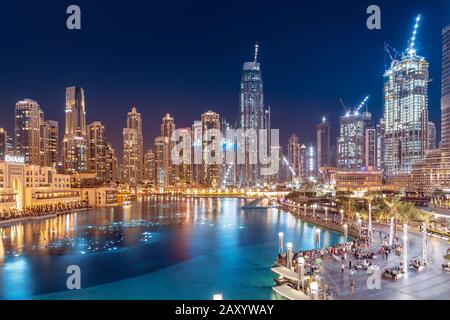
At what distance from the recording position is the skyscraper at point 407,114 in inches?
4793

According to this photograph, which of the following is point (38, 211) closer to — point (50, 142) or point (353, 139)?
point (50, 142)

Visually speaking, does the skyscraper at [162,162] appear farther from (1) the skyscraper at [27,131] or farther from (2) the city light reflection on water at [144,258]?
(2) the city light reflection on water at [144,258]

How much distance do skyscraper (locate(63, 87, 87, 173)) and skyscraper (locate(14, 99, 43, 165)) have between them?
1042cm

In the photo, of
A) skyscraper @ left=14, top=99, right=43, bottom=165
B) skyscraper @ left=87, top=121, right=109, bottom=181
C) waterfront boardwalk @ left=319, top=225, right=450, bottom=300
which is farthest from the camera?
skyscraper @ left=87, top=121, right=109, bottom=181

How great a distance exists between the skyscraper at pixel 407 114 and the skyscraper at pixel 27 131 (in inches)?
4700

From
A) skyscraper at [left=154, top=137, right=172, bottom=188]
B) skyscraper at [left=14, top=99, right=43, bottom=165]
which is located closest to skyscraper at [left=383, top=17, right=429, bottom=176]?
skyscraper at [left=154, top=137, right=172, bottom=188]

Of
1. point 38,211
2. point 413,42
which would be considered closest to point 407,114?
point 413,42

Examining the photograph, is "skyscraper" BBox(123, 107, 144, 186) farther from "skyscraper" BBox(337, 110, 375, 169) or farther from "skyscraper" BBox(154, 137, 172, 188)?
"skyscraper" BBox(337, 110, 375, 169)

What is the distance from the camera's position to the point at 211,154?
171m

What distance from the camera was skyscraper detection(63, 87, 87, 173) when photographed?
136375 mm

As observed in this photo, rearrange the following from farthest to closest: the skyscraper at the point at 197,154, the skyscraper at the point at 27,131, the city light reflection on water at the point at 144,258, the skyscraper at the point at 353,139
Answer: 1. the skyscraper at the point at 353,139
2. the skyscraper at the point at 197,154
3. the skyscraper at the point at 27,131
4. the city light reflection on water at the point at 144,258

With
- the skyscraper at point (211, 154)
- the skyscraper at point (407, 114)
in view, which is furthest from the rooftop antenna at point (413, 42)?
the skyscraper at point (211, 154)

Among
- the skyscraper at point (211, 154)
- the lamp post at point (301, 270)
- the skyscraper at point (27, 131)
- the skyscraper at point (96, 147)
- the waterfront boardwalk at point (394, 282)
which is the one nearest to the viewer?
the waterfront boardwalk at point (394, 282)
